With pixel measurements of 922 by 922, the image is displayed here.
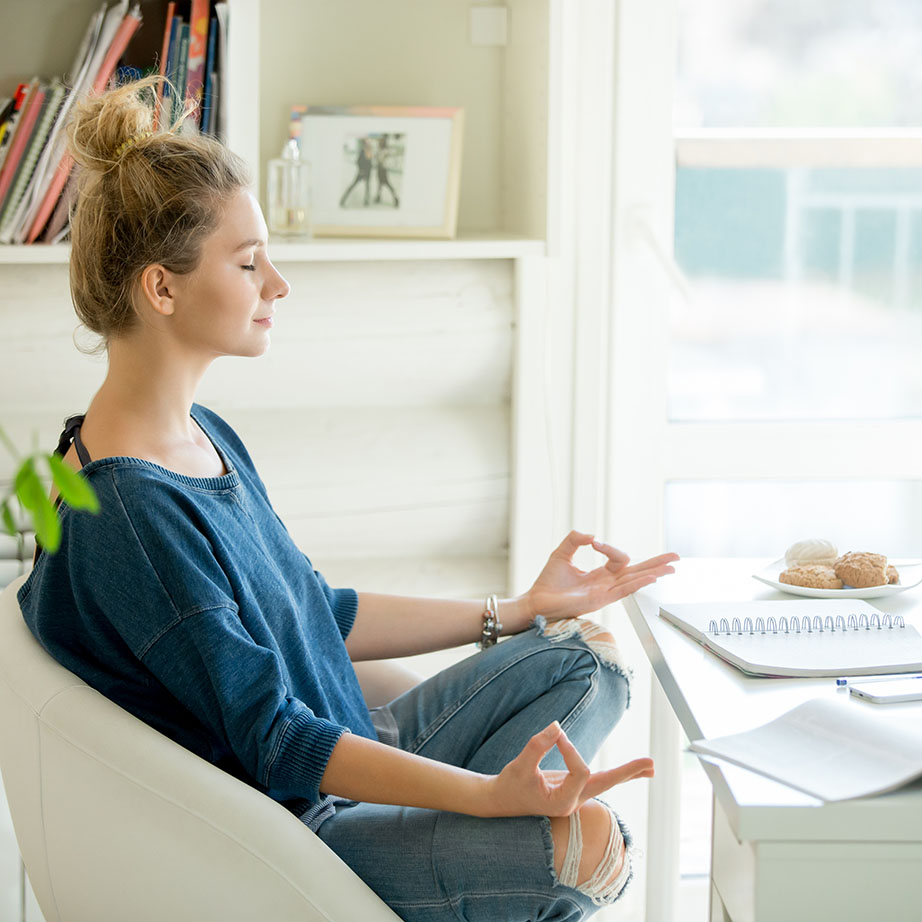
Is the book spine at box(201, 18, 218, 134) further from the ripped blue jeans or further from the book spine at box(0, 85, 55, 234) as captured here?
the ripped blue jeans

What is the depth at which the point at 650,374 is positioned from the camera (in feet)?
6.80

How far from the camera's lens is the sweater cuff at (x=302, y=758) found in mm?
1068

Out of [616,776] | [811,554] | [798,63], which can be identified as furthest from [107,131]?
[798,63]

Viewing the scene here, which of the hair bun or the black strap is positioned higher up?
the hair bun

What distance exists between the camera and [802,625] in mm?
1178

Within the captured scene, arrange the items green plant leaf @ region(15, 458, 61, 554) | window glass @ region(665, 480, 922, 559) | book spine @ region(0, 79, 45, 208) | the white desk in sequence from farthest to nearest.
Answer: window glass @ region(665, 480, 922, 559)
book spine @ region(0, 79, 45, 208)
the white desk
green plant leaf @ region(15, 458, 61, 554)

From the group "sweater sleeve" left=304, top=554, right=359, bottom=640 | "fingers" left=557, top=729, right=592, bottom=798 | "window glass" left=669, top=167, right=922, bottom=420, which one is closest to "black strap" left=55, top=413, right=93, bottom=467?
"sweater sleeve" left=304, top=554, right=359, bottom=640

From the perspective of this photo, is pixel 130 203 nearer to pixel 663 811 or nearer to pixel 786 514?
pixel 663 811

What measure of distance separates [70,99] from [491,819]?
113 centimetres

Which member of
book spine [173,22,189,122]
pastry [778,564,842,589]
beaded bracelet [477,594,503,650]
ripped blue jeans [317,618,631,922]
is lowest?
ripped blue jeans [317,618,631,922]

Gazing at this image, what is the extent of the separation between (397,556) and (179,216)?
2.82 feet

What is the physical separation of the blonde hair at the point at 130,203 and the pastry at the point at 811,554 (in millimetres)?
758

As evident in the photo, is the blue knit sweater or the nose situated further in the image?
the nose

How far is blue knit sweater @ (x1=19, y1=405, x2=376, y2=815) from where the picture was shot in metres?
1.05
